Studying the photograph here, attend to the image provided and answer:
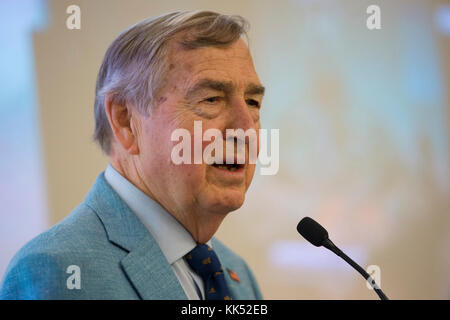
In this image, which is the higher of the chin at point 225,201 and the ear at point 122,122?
the ear at point 122,122

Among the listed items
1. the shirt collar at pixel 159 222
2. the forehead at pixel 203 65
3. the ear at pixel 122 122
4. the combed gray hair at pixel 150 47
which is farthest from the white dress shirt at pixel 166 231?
the forehead at pixel 203 65

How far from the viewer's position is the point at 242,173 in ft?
4.90

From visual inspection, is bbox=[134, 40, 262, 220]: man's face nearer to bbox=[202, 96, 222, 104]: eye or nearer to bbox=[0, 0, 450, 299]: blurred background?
bbox=[202, 96, 222, 104]: eye

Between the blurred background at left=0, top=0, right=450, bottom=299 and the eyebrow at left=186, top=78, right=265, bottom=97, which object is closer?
the eyebrow at left=186, top=78, right=265, bottom=97

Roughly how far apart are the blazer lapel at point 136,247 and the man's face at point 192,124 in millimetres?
105

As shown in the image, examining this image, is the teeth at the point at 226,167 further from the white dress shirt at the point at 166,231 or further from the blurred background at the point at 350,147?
the blurred background at the point at 350,147

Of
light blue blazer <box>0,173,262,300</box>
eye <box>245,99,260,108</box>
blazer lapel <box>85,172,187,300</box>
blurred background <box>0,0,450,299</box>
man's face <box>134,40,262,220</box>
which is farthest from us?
blurred background <box>0,0,450,299</box>

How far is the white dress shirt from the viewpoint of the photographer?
4.85 ft

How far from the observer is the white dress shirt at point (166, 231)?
148cm

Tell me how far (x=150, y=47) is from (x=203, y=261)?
0.60 metres

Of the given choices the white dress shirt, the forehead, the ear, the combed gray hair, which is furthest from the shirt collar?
the forehead

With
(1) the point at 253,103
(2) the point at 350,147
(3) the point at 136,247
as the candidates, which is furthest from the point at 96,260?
(2) the point at 350,147
